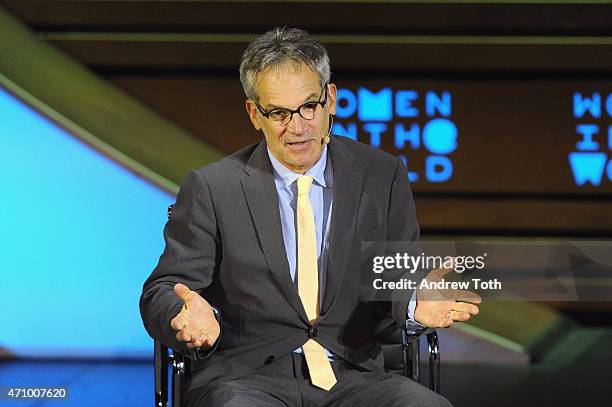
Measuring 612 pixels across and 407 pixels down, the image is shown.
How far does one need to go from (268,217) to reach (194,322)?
1.29 feet

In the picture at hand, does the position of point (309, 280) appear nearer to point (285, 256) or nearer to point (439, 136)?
point (285, 256)

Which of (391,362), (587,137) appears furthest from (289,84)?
(587,137)

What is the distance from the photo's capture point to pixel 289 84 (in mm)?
2549

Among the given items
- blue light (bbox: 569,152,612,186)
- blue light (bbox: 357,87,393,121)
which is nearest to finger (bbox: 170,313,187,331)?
blue light (bbox: 357,87,393,121)

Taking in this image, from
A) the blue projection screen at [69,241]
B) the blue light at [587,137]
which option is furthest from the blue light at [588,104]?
the blue projection screen at [69,241]

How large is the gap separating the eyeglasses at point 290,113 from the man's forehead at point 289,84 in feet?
0.06

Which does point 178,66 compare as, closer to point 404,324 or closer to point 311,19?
point 311,19

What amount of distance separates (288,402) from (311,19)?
2.15 metres

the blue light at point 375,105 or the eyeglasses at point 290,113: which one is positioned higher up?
the blue light at point 375,105

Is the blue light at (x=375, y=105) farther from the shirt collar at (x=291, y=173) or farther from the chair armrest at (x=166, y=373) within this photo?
the chair armrest at (x=166, y=373)

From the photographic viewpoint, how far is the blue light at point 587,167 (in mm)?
4258

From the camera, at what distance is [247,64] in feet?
8.50

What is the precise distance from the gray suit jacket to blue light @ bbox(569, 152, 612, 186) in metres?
1.80

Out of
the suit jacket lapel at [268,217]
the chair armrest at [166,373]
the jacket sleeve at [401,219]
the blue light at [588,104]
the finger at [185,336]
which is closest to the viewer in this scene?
the finger at [185,336]
